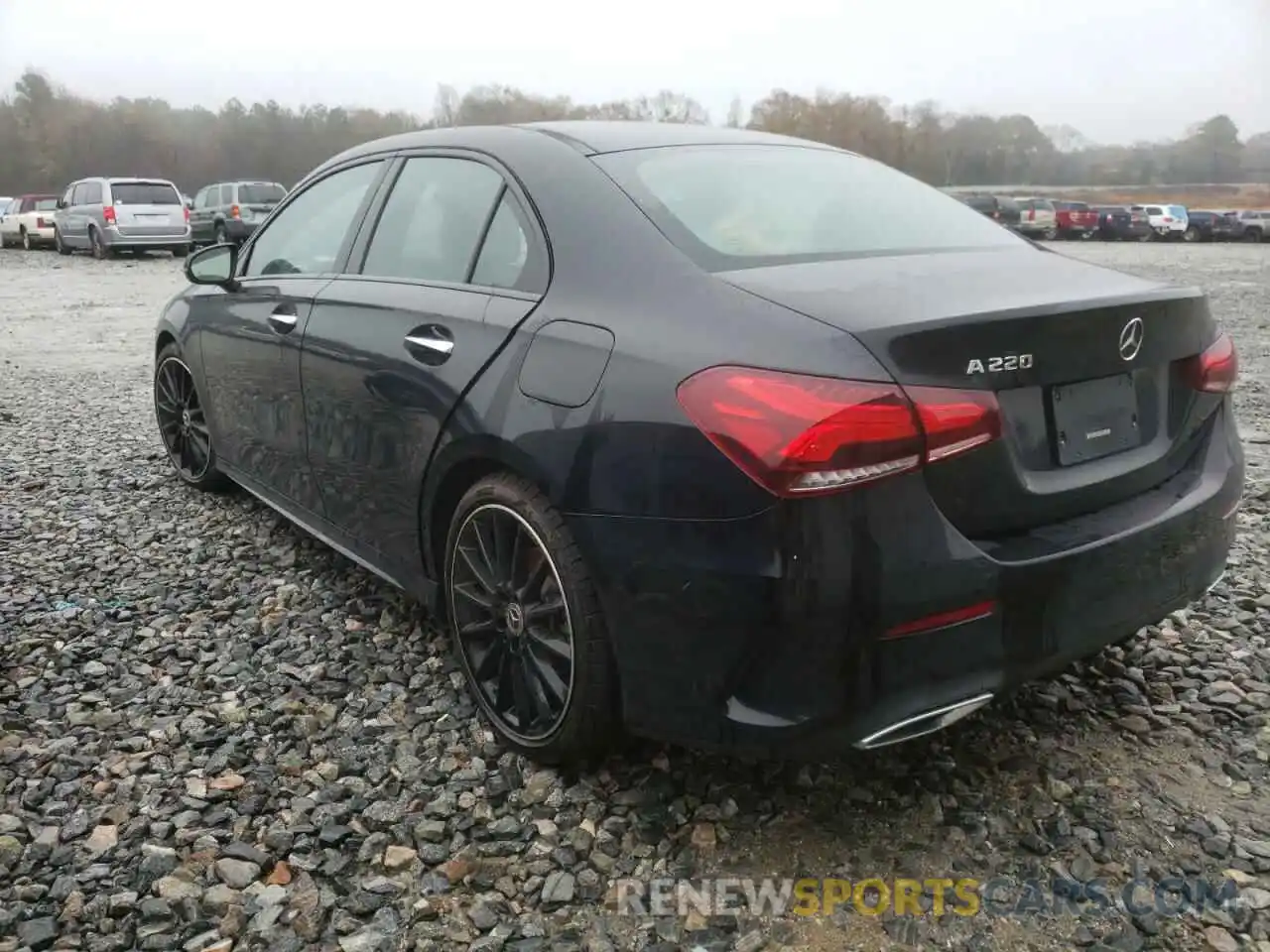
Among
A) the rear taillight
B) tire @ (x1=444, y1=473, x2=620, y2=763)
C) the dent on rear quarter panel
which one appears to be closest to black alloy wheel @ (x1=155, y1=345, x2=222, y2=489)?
tire @ (x1=444, y1=473, x2=620, y2=763)

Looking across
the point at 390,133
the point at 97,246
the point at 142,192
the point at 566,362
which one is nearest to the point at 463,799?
the point at 566,362

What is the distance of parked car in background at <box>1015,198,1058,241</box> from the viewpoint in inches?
1300

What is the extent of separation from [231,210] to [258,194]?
2.84 feet

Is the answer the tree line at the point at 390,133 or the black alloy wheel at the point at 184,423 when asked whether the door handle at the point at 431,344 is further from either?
the tree line at the point at 390,133

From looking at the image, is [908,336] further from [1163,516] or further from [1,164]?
[1,164]

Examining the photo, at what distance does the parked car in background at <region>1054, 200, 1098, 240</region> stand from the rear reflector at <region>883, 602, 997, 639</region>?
35939 millimetres

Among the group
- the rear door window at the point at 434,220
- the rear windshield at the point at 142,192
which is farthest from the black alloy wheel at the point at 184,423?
the rear windshield at the point at 142,192

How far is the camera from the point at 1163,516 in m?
2.28

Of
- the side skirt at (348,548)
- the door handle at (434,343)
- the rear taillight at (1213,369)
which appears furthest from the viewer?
the side skirt at (348,548)

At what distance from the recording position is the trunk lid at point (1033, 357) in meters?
1.96

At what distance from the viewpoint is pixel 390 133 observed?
6856cm

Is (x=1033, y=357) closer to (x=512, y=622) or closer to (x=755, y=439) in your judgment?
(x=755, y=439)

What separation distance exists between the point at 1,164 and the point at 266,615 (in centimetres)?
8901

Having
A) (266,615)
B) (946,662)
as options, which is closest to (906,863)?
(946,662)
